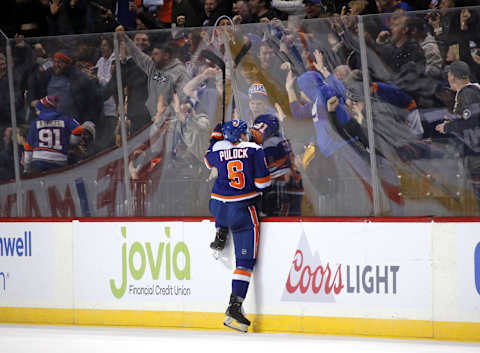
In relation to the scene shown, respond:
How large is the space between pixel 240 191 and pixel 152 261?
1057 mm

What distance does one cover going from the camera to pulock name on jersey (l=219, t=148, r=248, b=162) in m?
6.54

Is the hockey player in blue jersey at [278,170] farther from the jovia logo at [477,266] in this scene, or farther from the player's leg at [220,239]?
the jovia logo at [477,266]

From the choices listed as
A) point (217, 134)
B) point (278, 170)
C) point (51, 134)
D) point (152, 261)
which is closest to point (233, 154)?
point (217, 134)

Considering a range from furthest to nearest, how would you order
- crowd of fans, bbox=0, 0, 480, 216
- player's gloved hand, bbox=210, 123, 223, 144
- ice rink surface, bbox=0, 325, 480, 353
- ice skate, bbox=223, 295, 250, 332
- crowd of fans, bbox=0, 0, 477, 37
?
crowd of fans, bbox=0, 0, 477, 37
player's gloved hand, bbox=210, 123, 223, 144
ice skate, bbox=223, 295, 250, 332
crowd of fans, bbox=0, 0, 480, 216
ice rink surface, bbox=0, 325, 480, 353

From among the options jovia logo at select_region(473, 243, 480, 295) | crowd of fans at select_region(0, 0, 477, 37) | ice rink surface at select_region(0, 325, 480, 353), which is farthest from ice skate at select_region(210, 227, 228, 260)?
crowd of fans at select_region(0, 0, 477, 37)

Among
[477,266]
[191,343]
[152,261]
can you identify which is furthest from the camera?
[152,261]

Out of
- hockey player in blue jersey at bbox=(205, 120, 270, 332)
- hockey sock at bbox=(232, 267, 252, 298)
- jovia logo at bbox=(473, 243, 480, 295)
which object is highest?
hockey player in blue jersey at bbox=(205, 120, 270, 332)

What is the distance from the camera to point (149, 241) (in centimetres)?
696

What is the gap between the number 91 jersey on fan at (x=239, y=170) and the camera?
6.50 metres

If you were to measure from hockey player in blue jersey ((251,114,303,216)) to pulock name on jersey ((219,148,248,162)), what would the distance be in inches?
8.2

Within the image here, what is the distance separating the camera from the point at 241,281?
6.45 meters

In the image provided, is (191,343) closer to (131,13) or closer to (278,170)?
(278,170)

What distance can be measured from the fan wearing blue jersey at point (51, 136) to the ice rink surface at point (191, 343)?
1567 millimetres

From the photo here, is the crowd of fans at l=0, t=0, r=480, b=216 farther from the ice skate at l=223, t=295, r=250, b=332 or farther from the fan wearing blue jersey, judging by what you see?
the ice skate at l=223, t=295, r=250, b=332
